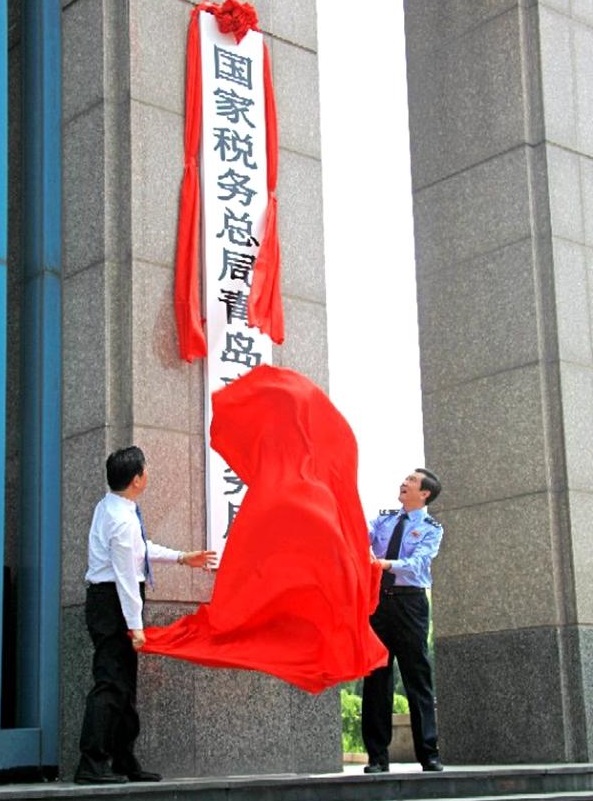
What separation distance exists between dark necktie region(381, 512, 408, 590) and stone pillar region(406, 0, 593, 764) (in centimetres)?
205

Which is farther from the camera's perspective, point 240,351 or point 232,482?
point 240,351

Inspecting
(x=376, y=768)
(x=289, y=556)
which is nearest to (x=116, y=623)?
(x=289, y=556)

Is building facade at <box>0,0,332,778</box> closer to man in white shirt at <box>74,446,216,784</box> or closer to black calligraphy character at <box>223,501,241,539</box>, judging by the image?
black calligraphy character at <box>223,501,241,539</box>

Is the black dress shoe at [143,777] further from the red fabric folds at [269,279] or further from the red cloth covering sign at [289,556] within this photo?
the red fabric folds at [269,279]

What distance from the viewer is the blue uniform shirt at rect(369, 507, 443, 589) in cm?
814

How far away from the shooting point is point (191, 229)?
8367 millimetres

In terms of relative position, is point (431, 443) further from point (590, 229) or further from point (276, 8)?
point (276, 8)

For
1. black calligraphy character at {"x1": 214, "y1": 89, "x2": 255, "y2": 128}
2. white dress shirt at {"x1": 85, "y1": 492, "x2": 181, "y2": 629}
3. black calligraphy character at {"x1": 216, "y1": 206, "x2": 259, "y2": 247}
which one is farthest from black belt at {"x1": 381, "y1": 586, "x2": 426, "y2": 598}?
black calligraphy character at {"x1": 214, "y1": 89, "x2": 255, "y2": 128}

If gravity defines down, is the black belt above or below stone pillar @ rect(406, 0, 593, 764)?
below

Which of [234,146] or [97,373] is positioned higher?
[234,146]

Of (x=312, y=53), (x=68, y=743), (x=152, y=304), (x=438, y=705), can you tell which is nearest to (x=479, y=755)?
(x=438, y=705)

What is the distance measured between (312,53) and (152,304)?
2315 millimetres

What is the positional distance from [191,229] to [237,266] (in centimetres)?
39

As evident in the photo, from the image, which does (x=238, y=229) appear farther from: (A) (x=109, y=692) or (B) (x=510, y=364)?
(A) (x=109, y=692)
